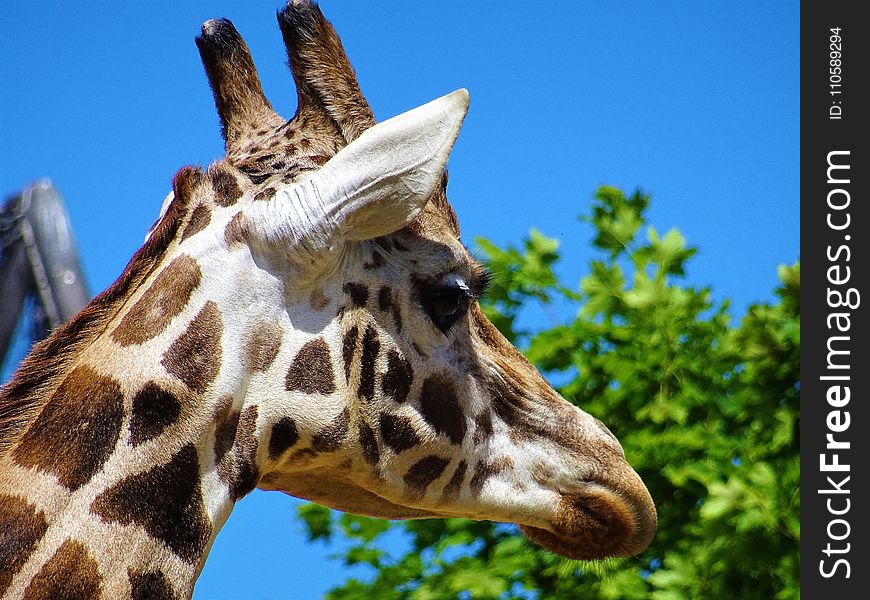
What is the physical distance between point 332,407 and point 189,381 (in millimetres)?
311

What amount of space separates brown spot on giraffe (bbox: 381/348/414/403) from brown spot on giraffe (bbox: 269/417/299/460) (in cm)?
23

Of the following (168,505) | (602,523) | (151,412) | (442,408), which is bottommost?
(168,505)

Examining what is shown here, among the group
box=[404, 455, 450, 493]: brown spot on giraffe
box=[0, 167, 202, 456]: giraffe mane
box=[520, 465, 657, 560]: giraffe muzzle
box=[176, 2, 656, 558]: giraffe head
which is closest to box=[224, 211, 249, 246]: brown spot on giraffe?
box=[176, 2, 656, 558]: giraffe head

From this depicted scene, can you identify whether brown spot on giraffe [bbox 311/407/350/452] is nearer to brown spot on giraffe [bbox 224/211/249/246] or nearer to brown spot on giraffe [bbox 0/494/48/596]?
brown spot on giraffe [bbox 224/211/249/246]

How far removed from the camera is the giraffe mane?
2406 mm

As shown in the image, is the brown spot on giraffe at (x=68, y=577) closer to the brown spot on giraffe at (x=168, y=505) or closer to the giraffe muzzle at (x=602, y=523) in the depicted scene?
the brown spot on giraffe at (x=168, y=505)

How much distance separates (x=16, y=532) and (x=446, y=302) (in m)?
1.03

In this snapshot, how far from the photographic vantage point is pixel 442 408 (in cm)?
276

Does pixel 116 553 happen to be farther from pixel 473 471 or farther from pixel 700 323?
pixel 700 323

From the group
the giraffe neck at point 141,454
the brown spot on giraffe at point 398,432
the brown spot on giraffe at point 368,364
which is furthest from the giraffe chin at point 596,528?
the giraffe neck at point 141,454

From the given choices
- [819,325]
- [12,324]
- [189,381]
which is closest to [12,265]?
[12,324]

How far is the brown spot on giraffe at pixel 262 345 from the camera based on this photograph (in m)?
2.45

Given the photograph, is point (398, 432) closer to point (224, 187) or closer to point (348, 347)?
point (348, 347)

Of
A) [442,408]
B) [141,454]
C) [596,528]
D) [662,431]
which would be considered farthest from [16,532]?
[662,431]
